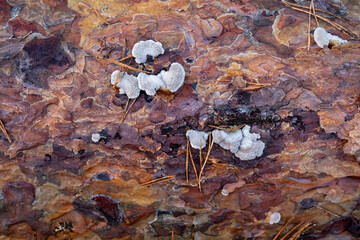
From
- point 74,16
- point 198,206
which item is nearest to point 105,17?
point 74,16

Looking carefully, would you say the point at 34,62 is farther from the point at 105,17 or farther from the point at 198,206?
the point at 198,206

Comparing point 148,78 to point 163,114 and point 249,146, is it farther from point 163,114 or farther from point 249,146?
point 249,146

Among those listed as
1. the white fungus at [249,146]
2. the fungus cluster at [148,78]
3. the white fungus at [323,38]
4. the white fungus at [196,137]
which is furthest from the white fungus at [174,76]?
the white fungus at [323,38]

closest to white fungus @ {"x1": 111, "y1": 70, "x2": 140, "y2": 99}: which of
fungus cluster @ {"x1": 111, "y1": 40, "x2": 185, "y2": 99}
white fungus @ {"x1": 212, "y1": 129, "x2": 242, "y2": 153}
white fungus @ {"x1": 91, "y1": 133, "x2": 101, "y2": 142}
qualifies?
fungus cluster @ {"x1": 111, "y1": 40, "x2": 185, "y2": 99}

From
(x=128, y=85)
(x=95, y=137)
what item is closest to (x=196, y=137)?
(x=128, y=85)

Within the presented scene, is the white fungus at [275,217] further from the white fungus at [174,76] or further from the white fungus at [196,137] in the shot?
the white fungus at [174,76]

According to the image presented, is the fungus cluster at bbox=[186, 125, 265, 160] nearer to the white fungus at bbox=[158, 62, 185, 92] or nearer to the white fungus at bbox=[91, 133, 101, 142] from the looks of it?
the white fungus at bbox=[158, 62, 185, 92]

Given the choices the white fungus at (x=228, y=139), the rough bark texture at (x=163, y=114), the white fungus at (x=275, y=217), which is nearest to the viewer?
the white fungus at (x=228, y=139)
